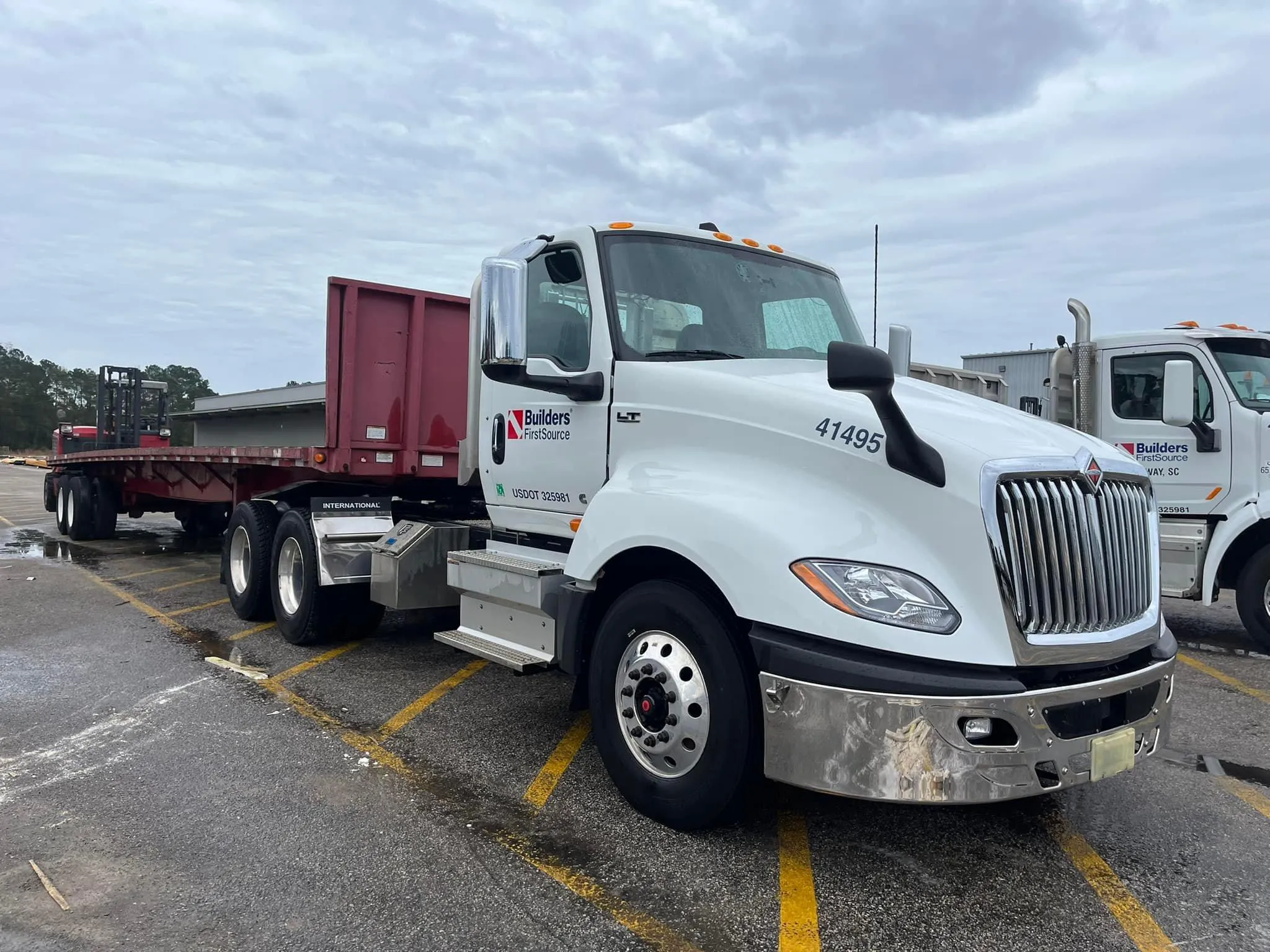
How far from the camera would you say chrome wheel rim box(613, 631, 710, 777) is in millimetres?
3617

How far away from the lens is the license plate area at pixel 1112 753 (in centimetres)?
319

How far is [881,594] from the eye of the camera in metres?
3.19

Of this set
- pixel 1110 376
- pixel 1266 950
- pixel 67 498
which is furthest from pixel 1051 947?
pixel 67 498

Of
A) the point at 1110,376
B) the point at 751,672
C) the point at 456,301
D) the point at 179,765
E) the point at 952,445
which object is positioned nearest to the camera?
the point at 952,445

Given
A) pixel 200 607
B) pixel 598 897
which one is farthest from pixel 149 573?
pixel 598 897

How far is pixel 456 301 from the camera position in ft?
25.1

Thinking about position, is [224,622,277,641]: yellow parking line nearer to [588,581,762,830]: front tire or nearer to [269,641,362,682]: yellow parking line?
[269,641,362,682]: yellow parking line

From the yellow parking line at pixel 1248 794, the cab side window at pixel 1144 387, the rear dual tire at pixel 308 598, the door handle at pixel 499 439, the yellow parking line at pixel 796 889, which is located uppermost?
the cab side window at pixel 1144 387

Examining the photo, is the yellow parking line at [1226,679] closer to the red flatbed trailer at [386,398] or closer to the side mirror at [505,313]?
the side mirror at [505,313]

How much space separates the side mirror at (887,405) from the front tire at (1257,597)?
5846 mm

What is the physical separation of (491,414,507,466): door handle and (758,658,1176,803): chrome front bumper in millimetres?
2529

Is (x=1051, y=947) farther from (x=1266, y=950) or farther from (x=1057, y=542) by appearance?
(x=1057, y=542)

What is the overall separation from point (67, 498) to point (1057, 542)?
55.7 feet

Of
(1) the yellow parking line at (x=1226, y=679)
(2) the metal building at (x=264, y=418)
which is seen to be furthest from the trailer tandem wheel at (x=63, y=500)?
(1) the yellow parking line at (x=1226, y=679)
